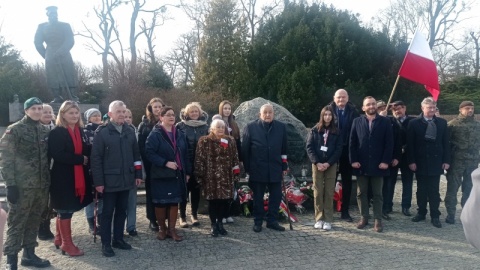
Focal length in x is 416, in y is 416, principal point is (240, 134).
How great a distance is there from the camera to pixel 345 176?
6.64m

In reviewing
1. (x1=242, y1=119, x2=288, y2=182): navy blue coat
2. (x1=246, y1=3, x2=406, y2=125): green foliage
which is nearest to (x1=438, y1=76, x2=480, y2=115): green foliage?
(x1=246, y1=3, x2=406, y2=125): green foliage

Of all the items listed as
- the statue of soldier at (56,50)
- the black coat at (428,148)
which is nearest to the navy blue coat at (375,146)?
the black coat at (428,148)

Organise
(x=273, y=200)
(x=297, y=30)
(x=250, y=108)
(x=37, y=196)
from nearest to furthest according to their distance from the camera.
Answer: (x=37, y=196)
(x=273, y=200)
(x=250, y=108)
(x=297, y=30)

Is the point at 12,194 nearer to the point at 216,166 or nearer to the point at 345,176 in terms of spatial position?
the point at 216,166

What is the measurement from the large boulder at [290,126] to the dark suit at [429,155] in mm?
2633

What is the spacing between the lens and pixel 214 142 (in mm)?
5750

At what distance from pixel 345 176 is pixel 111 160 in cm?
364

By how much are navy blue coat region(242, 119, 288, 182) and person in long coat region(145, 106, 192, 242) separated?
0.99 metres

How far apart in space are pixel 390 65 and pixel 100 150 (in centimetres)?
1949

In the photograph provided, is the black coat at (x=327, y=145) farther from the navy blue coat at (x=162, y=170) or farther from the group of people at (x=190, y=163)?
the navy blue coat at (x=162, y=170)

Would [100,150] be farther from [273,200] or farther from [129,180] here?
[273,200]

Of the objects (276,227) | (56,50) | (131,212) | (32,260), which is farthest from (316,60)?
(32,260)

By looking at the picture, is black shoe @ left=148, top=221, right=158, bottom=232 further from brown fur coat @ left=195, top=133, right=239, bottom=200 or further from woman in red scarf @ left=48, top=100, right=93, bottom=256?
woman in red scarf @ left=48, top=100, right=93, bottom=256

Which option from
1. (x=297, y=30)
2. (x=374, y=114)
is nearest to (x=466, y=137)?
(x=374, y=114)
